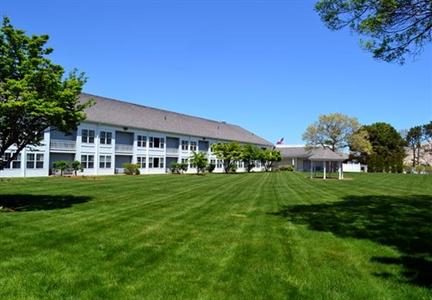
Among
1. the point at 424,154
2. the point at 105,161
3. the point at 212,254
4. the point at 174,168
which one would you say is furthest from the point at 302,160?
the point at 212,254

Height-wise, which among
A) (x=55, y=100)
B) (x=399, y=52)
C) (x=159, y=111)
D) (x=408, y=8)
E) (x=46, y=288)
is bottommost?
(x=46, y=288)

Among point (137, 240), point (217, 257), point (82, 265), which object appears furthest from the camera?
point (137, 240)

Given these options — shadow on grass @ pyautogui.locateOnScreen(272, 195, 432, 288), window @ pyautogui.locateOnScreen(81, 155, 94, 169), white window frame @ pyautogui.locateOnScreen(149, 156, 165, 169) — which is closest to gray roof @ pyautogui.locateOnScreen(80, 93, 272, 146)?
white window frame @ pyautogui.locateOnScreen(149, 156, 165, 169)

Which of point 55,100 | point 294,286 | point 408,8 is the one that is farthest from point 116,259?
point 408,8

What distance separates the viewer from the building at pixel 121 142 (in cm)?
4091

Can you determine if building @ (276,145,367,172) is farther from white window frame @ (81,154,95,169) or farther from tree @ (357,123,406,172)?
white window frame @ (81,154,95,169)

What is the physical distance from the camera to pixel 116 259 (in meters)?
7.79

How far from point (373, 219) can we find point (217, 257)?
722cm

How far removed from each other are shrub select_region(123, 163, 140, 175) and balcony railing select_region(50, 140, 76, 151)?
7.23 meters

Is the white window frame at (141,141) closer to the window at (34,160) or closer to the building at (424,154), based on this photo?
the window at (34,160)

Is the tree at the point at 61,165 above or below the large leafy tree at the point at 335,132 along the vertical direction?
below

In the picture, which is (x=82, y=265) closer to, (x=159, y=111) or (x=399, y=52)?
(x=399, y=52)

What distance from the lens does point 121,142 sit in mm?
51562

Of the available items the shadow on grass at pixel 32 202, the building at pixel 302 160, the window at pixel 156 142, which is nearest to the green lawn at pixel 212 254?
the shadow on grass at pixel 32 202
